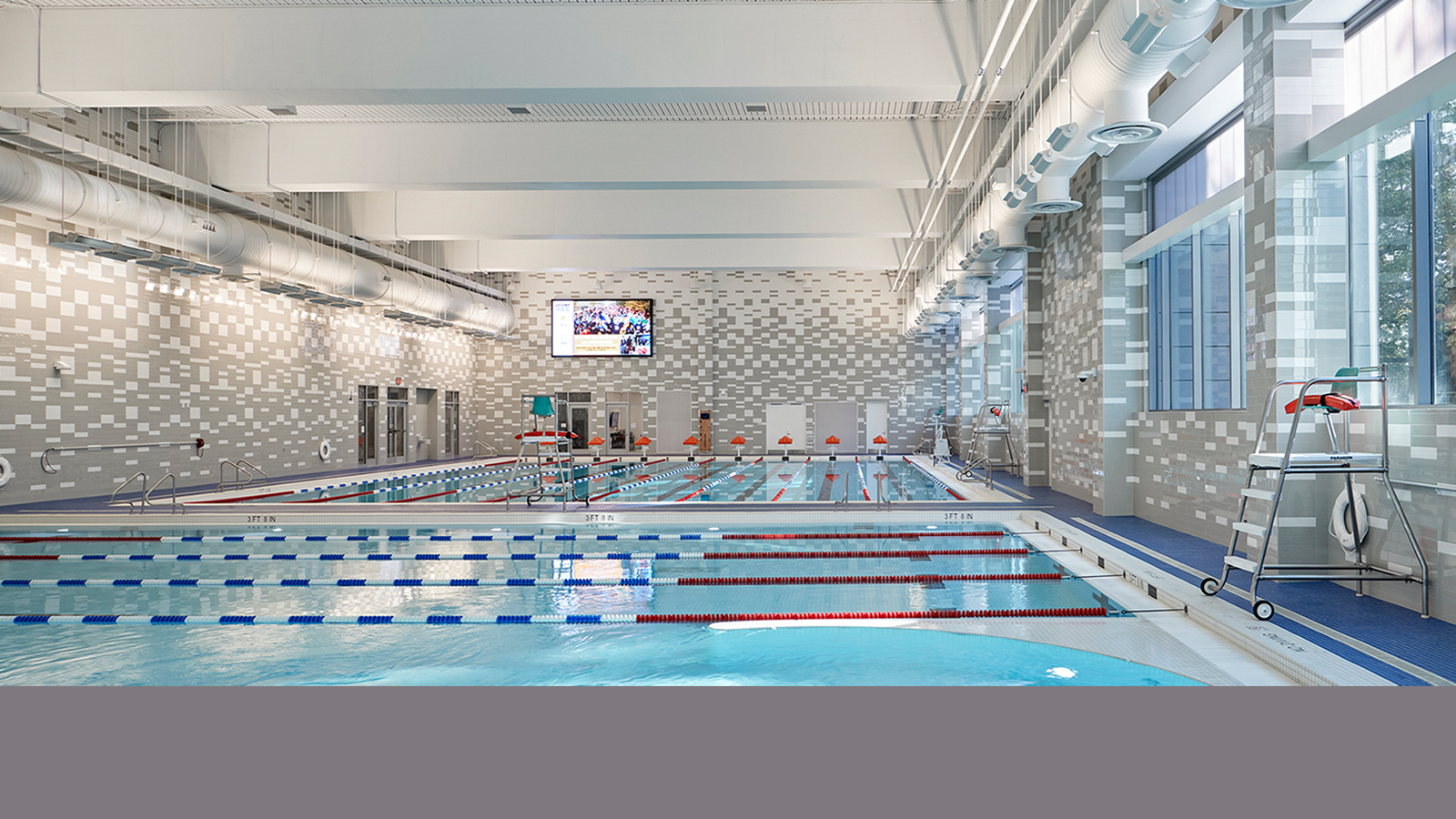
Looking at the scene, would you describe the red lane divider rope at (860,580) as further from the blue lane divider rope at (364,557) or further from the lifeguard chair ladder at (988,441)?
the lifeguard chair ladder at (988,441)

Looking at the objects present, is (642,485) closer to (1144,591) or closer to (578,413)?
(1144,591)

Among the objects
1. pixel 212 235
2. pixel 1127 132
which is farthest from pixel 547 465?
pixel 1127 132

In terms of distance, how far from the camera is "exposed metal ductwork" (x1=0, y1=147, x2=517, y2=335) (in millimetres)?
8656

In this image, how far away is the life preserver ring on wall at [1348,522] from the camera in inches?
181

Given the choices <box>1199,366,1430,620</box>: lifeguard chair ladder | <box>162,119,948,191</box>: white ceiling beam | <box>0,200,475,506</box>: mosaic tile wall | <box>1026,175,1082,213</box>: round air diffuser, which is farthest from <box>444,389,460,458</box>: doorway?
<box>1199,366,1430,620</box>: lifeguard chair ladder

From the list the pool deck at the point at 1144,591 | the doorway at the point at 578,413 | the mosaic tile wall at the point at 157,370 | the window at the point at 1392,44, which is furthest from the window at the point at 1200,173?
the doorway at the point at 578,413

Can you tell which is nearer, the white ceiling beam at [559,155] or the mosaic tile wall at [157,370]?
the mosaic tile wall at [157,370]

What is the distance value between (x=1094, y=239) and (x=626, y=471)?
9.99 meters

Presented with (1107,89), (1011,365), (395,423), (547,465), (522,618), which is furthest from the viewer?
(547,465)

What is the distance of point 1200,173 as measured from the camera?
749cm

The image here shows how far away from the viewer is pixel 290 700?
3.02 meters

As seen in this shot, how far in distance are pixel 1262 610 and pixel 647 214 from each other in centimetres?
1120

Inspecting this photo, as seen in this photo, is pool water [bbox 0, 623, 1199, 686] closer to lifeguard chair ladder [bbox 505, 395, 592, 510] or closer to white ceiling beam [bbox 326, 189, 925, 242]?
lifeguard chair ladder [bbox 505, 395, 592, 510]

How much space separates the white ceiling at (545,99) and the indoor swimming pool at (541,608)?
4314mm
